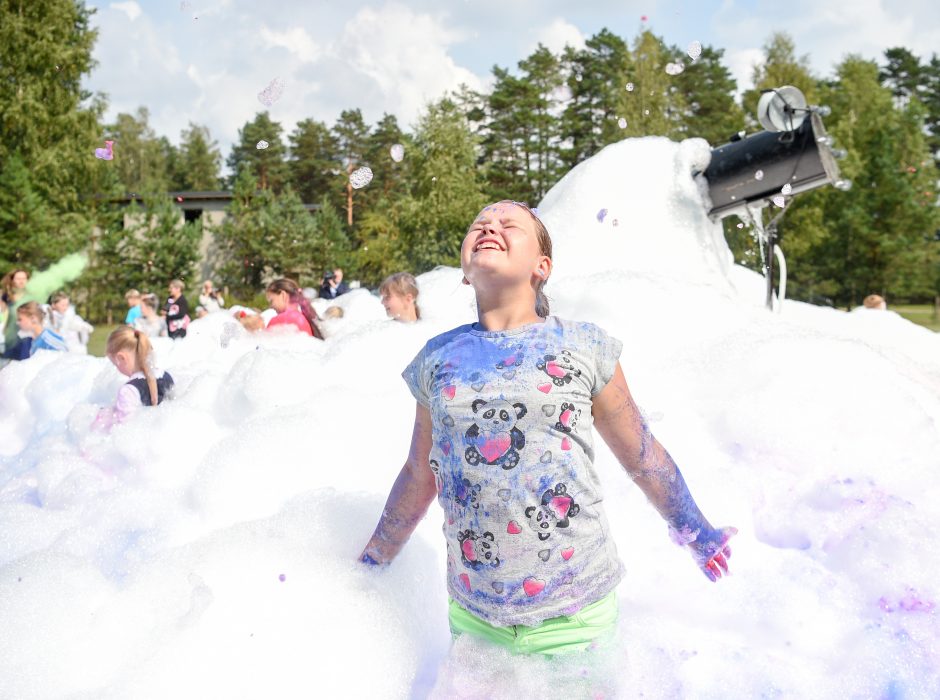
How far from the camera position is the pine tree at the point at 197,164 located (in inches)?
1766

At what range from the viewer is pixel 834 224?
23.0 metres

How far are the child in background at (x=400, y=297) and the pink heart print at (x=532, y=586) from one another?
257cm

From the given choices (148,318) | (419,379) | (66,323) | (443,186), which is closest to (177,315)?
(148,318)

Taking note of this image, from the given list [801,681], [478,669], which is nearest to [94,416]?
[478,669]

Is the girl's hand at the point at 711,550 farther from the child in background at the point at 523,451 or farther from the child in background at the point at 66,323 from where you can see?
the child in background at the point at 66,323

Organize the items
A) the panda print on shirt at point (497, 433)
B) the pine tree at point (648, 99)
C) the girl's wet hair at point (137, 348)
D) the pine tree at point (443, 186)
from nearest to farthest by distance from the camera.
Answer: the panda print on shirt at point (497, 433), the girl's wet hair at point (137, 348), the pine tree at point (443, 186), the pine tree at point (648, 99)

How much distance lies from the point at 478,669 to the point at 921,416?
1884mm

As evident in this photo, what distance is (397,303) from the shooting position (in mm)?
3938

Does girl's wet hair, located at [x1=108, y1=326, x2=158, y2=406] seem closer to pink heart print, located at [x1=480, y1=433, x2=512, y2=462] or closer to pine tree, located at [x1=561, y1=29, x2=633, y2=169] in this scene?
pink heart print, located at [x1=480, y1=433, x2=512, y2=462]

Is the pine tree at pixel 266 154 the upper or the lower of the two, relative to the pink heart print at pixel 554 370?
upper

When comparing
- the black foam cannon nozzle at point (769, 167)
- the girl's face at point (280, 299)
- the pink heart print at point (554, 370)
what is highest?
the black foam cannon nozzle at point (769, 167)

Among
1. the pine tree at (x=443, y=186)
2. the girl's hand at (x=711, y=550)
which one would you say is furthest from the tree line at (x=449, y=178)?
the girl's hand at (x=711, y=550)

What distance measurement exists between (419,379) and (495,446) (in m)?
0.25

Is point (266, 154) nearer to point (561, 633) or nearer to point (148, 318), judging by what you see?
point (148, 318)
